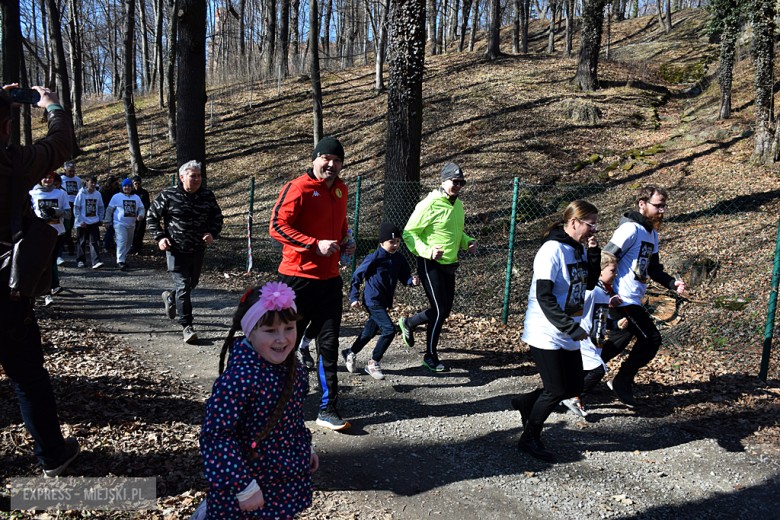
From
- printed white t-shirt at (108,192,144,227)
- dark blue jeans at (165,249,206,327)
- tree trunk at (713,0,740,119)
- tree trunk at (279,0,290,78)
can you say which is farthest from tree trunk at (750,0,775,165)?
tree trunk at (279,0,290,78)

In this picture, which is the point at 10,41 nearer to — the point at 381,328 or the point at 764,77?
the point at 381,328

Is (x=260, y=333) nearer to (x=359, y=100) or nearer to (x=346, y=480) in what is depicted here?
(x=346, y=480)

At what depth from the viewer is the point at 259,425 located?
6.93 ft

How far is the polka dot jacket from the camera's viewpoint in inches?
77.0

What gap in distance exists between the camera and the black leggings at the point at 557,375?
381 cm

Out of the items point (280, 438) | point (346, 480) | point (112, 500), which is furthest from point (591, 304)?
point (112, 500)

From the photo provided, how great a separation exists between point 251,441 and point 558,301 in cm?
256

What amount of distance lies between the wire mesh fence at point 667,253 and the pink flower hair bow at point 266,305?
498 centimetres

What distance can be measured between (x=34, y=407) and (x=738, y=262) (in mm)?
9387

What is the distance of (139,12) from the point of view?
34531 mm

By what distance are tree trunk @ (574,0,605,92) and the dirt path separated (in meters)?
16.3

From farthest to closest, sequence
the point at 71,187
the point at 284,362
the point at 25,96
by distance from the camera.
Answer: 1. the point at 71,187
2. the point at 25,96
3. the point at 284,362

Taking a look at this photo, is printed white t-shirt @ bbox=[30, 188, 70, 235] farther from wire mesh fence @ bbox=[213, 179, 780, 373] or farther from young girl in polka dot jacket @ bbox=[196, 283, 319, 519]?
young girl in polka dot jacket @ bbox=[196, 283, 319, 519]

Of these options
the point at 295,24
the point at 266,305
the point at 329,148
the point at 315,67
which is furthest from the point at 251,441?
the point at 295,24
